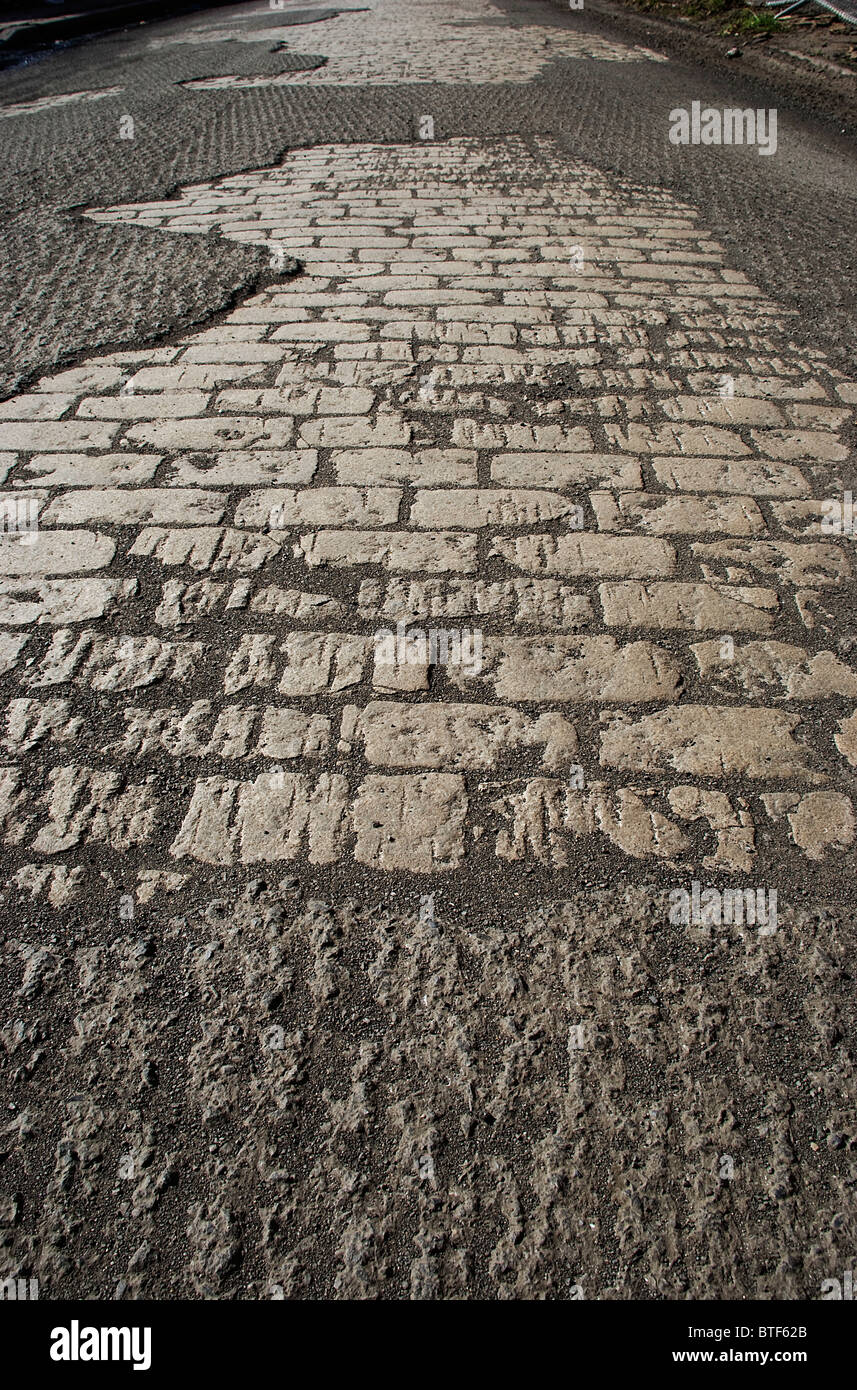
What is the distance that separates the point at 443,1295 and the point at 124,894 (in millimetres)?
1065

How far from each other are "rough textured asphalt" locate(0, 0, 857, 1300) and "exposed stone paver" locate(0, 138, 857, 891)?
0.05 ft

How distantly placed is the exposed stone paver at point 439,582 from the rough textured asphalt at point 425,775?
0.02 m

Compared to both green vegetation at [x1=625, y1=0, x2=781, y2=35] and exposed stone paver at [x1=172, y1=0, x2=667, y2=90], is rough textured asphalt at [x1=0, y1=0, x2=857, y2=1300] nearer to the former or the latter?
exposed stone paver at [x1=172, y1=0, x2=667, y2=90]

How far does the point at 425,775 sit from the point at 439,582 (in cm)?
82

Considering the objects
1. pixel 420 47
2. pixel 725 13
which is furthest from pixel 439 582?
pixel 725 13

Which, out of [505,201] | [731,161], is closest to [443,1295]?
[505,201]

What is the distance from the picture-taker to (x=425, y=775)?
2285 millimetres

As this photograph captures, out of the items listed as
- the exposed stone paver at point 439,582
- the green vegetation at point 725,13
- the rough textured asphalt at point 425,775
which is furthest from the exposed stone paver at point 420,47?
the exposed stone paver at point 439,582

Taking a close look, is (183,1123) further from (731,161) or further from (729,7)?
(729,7)

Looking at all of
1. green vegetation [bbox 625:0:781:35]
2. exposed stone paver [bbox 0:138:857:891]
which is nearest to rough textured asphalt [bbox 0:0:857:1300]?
exposed stone paver [bbox 0:138:857:891]

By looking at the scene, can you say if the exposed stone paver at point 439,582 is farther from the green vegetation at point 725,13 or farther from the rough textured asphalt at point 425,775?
the green vegetation at point 725,13

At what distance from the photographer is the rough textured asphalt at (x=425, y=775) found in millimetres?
1554

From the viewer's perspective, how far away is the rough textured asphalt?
5.10 ft

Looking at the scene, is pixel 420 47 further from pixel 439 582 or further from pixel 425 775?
pixel 425 775
